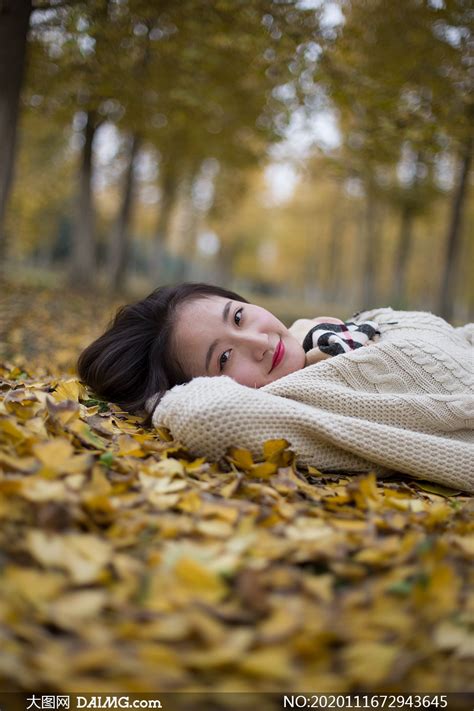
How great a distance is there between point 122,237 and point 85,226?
151 centimetres

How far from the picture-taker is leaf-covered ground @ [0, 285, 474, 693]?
35.8 inches

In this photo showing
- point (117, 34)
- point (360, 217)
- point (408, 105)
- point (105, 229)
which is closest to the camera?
point (117, 34)

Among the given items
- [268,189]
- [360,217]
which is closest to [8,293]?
[360,217]

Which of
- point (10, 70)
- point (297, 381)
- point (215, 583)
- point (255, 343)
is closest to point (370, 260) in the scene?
point (10, 70)

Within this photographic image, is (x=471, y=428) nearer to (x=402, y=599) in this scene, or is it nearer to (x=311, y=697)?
(x=402, y=599)

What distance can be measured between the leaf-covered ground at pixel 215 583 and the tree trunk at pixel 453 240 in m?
9.08

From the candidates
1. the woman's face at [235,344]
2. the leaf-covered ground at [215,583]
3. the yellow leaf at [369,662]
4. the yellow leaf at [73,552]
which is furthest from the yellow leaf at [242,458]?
the yellow leaf at [369,662]

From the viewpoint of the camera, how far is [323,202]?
24812mm

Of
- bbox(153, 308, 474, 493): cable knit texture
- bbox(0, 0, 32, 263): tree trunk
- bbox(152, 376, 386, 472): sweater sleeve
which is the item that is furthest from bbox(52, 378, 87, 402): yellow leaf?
bbox(0, 0, 32, 263): tree trunk

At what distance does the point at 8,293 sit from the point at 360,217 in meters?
17.0

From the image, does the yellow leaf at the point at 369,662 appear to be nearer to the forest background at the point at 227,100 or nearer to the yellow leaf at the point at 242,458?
the yellow leaf at the point at 242,458

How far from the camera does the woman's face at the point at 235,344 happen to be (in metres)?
2.32

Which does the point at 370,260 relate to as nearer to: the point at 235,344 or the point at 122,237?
the point at 122,237

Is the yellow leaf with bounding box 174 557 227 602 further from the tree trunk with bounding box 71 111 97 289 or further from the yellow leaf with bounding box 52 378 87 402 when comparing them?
the tree trunk with bounding box 71 111 97 289
